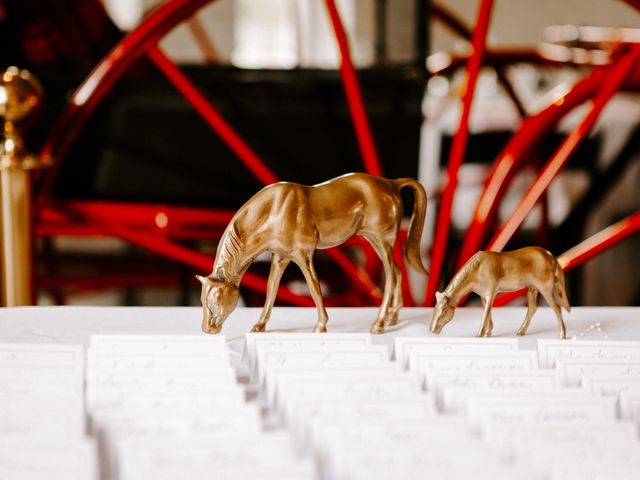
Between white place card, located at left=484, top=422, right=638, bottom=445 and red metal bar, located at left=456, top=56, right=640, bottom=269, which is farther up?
red metal bar, located at left=456, top=56, right=640, bottom=269

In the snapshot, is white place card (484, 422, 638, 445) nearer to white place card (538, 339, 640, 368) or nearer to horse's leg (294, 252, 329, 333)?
white place card (538, 339, 640, 368)

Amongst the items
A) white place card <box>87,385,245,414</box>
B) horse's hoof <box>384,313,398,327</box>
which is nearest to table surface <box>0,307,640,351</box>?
horse's hoof <box>384,313,398,327</box>

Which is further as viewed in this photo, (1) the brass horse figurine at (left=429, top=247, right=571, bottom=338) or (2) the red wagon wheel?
(2) the red wagon wheel

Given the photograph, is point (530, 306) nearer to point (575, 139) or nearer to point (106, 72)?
point (575, 139)

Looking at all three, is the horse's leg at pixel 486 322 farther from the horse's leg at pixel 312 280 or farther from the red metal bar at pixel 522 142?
the red metal bar at pixel 522 142

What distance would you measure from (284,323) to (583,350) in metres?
0.30

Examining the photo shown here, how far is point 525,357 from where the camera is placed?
0.69 metres

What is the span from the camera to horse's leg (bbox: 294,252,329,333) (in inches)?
29.6

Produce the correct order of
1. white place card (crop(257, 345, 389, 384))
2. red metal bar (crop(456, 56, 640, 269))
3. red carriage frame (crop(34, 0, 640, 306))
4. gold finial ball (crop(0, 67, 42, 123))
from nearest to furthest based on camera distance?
white place card (crop(257, 345, 389, 384))
gold finial ball (crop(0, 67, 42, 123))
red carriage frame (crop(34, 0, 640, 306))
red metal bar (crop(456, 56, 640, 269))

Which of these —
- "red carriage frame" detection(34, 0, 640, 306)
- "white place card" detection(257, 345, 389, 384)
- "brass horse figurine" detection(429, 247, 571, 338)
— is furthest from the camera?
"red carriage frame" detection(34, 0, 640, 306)

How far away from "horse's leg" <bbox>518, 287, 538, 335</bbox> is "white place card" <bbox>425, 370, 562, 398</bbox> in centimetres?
17

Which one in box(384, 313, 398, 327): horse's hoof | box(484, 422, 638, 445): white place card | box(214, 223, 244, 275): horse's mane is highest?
box(214, 223, 244, 275): horse's mane

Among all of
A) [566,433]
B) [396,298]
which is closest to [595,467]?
[566,433]

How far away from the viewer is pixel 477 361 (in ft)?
2.23
